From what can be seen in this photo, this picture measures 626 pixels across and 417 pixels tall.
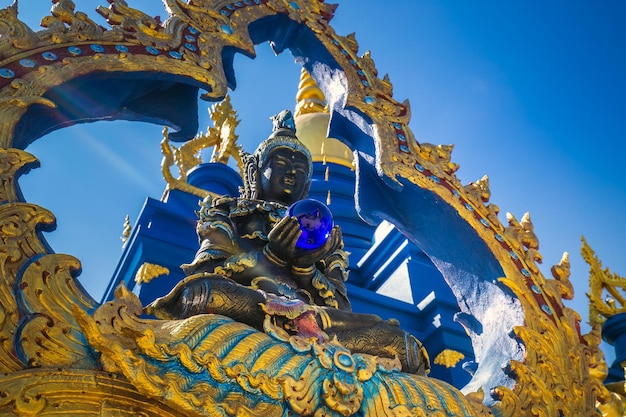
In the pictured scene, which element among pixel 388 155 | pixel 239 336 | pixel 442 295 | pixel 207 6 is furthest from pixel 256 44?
pixel 239 336

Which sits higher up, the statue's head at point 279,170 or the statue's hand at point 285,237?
the statue's head at point 279,170

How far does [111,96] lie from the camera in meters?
3.57

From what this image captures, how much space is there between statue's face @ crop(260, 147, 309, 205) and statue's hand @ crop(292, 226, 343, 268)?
52 centimetres

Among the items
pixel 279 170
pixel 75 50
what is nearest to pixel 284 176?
pixel 279 170

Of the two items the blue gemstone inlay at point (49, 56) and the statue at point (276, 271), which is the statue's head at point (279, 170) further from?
the blue gemstone inlay at point (49, 56)

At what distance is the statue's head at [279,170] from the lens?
3.72 metres

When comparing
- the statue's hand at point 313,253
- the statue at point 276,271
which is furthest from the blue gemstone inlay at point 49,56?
the statue's hand at point 313,253

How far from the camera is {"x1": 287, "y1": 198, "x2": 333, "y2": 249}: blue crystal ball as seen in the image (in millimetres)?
3100

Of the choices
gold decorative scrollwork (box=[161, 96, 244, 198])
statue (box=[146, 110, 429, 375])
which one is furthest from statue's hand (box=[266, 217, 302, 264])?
gold decorative scrollwork (box=[161, 96, 244, 198])

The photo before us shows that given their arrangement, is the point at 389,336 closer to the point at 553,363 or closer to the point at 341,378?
the point at 341,378

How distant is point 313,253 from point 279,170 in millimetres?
719

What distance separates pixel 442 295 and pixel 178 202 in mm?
2008

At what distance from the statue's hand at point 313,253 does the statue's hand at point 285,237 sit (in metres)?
0.03

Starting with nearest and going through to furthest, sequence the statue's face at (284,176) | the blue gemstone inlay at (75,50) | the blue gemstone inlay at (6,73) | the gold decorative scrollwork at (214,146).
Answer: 1. the blue gemstone inlay at (6,73)
2. the blue gemstone inlay at (75,50)
3. the statue's face at (284,176)
4. the gold decorative scrollwork at (214,146)
